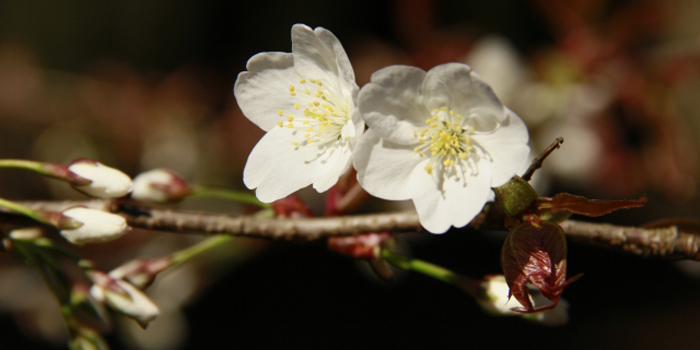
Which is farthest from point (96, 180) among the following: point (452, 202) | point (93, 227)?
point (452, 202)

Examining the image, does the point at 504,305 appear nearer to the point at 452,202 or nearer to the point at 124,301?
the point at 452,202

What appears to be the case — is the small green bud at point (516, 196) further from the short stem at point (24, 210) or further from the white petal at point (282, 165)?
the short stem at point (24, 210)

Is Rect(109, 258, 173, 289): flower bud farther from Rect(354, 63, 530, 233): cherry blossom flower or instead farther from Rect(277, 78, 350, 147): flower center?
Rect(354, 63, 530, 233): cherry blossom flower

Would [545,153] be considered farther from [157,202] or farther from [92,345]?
[92,345]

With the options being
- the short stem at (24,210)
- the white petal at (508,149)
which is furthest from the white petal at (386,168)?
the short stem at (24,210)

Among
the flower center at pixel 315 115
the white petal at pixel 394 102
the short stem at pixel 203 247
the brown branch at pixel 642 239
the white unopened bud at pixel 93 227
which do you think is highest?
the flower center at pixel 315 115
